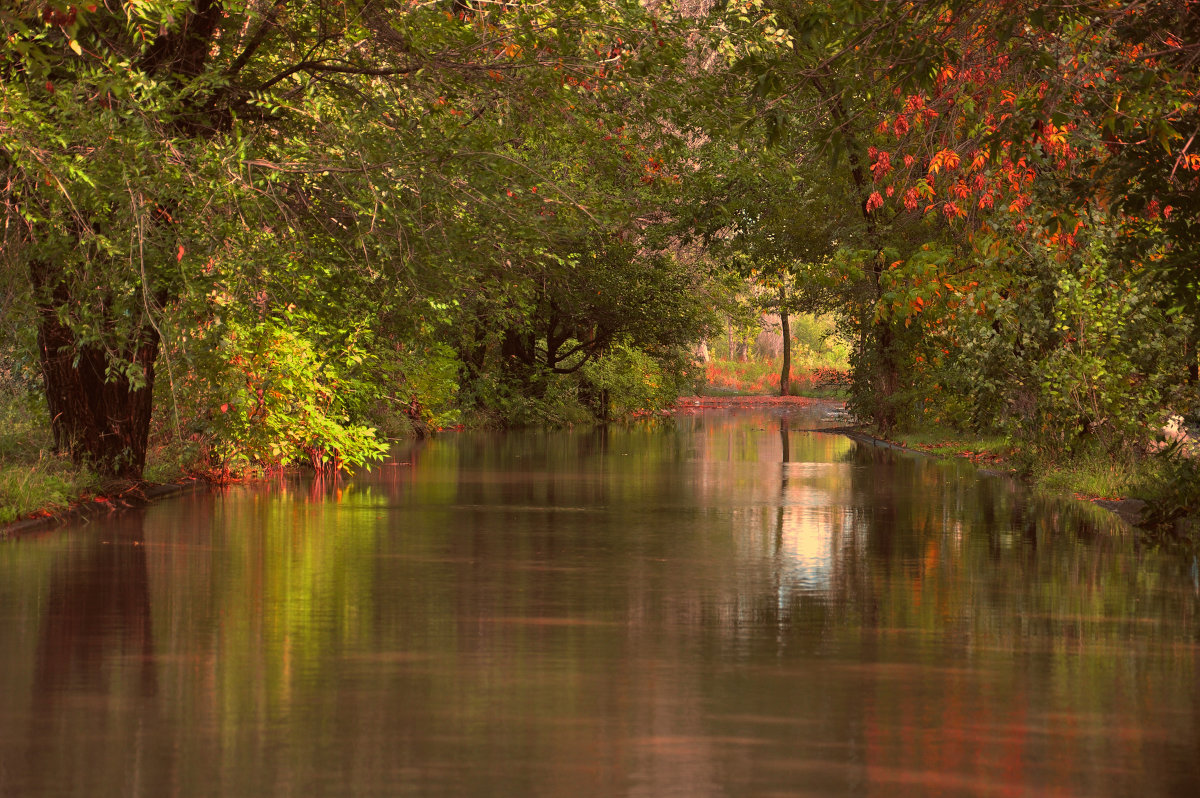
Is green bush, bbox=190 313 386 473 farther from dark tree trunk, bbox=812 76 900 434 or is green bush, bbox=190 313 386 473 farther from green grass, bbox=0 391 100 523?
dark tree trunk, bbox=812 76 900 434

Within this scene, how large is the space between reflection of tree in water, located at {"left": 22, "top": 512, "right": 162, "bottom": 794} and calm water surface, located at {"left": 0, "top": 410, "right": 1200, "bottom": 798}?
0.10 ft

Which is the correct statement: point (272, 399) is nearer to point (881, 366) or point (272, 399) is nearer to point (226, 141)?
point (226, 141)

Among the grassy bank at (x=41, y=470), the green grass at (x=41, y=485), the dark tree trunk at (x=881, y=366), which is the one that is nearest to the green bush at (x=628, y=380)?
the dark tree trunk at (x=881, y=366)

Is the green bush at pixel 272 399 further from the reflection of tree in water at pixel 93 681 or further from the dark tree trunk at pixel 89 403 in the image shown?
the reflection of tree in water at pixel 93 681

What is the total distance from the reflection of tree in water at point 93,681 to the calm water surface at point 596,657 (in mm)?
31

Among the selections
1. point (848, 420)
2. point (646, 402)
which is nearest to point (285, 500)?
point (848, 420)

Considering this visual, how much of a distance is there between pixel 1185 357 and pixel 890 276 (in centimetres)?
443

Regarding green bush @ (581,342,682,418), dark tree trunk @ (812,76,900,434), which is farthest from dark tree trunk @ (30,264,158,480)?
green bush @ (581,342,682,418)

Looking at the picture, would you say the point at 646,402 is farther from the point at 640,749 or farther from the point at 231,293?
the point at 640,749

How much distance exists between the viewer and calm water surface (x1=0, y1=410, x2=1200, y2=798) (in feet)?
23.7

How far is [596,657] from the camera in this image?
1016 centimetres

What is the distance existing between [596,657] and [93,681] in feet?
10.1

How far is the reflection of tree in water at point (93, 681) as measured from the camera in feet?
23.8

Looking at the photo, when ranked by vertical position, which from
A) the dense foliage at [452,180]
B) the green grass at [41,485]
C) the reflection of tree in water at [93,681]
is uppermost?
the dense foliage at [452,180]
